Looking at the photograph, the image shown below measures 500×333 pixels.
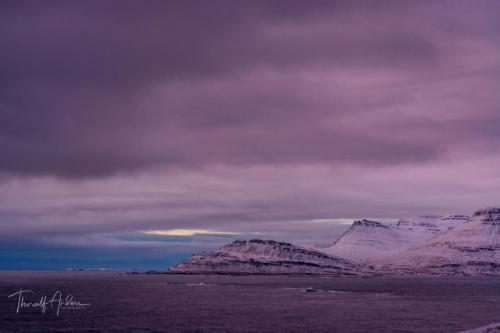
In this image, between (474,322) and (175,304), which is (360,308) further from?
(175,304)

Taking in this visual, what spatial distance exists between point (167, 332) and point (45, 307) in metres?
45.3

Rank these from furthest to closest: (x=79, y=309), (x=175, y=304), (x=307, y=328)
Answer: (x=175, y=304) → (x=79, y=309) → (x=307, y=328)

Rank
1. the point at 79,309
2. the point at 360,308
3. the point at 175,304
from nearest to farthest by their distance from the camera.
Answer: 1. the point at 79,309
2. the point at 360,308
3. the point at 175,304

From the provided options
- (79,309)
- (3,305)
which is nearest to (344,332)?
(79,309)

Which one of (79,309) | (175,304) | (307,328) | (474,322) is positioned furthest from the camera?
(175,304)

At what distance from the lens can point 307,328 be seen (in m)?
90.7

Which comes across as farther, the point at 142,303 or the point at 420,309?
the point at 142,303

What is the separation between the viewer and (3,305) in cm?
12725

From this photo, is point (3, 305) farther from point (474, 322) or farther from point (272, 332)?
point (474, 322)

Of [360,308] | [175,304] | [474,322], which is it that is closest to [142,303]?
[175,304]

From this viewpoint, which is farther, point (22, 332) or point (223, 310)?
point (223, 310)

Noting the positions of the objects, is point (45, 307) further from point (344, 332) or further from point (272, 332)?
point (344, 332)

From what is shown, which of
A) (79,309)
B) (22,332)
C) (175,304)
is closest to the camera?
(22,332)

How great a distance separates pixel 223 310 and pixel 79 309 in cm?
2806
